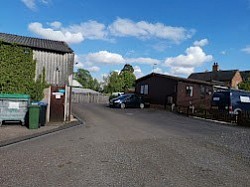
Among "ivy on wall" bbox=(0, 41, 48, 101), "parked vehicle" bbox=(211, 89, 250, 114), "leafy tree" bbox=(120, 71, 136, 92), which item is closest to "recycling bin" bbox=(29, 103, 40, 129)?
"ivy on wall" bbox=(0, 41, 48, 101)

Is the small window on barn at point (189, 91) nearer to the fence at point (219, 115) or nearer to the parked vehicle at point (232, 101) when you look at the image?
the fence at point (219, 115)

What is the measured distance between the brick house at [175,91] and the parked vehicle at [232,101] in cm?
869

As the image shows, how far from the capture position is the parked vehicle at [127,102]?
33.5 metres

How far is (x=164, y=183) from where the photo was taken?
6.14 metres

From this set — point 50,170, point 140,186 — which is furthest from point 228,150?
point 50,170

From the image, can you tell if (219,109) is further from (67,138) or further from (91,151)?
(91,151)

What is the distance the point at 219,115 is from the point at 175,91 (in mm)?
10551

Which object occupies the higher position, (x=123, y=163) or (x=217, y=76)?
(x=217, y=76)

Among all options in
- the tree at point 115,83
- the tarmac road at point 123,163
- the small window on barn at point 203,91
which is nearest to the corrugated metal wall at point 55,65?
the tarmac road at point 123,163

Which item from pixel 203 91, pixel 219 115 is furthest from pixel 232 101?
pixel 203 91

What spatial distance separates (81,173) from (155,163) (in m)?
2.11

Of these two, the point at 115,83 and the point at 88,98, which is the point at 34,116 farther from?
the point at 115,83

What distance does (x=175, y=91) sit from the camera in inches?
1352

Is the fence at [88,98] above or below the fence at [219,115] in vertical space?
above
